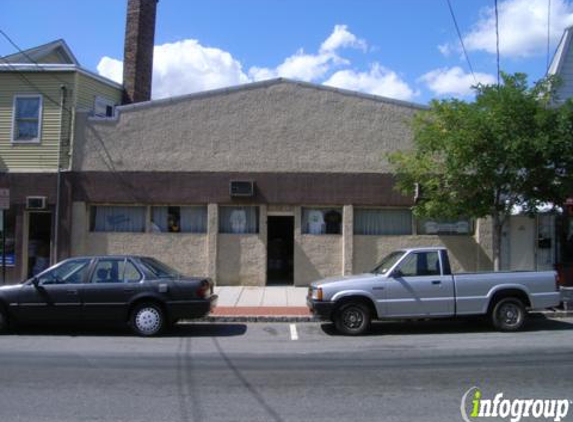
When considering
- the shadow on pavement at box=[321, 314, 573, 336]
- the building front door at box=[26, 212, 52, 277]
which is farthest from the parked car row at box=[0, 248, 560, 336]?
the building front door at box=[26, 212, 52, 277]

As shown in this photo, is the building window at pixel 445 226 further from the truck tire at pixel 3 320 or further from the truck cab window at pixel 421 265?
the truck tire at pixel 3 320

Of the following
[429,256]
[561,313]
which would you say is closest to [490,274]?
[429,256]

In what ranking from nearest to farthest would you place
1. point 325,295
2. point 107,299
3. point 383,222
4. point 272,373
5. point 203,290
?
point 272,373 < point 107,299 < point 325,295 < point 203,290 < point 383,222

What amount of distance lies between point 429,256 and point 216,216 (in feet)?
25.9

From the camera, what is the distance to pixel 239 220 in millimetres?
17422

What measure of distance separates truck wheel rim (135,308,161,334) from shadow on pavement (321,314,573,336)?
3220mm

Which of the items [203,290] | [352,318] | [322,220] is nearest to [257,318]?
[203,290]

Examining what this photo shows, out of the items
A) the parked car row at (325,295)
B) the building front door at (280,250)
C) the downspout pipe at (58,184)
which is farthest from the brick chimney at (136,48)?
the parked car row at (325,295)

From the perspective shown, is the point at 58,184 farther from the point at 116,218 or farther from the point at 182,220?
the point at 182,220

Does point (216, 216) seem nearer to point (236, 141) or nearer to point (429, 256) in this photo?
point (236, 141)

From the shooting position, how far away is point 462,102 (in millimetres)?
13633

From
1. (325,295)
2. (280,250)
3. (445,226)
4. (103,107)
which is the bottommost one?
(325,295)

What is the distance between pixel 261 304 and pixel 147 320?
164 inches

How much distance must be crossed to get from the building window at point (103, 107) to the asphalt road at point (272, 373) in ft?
30.5
